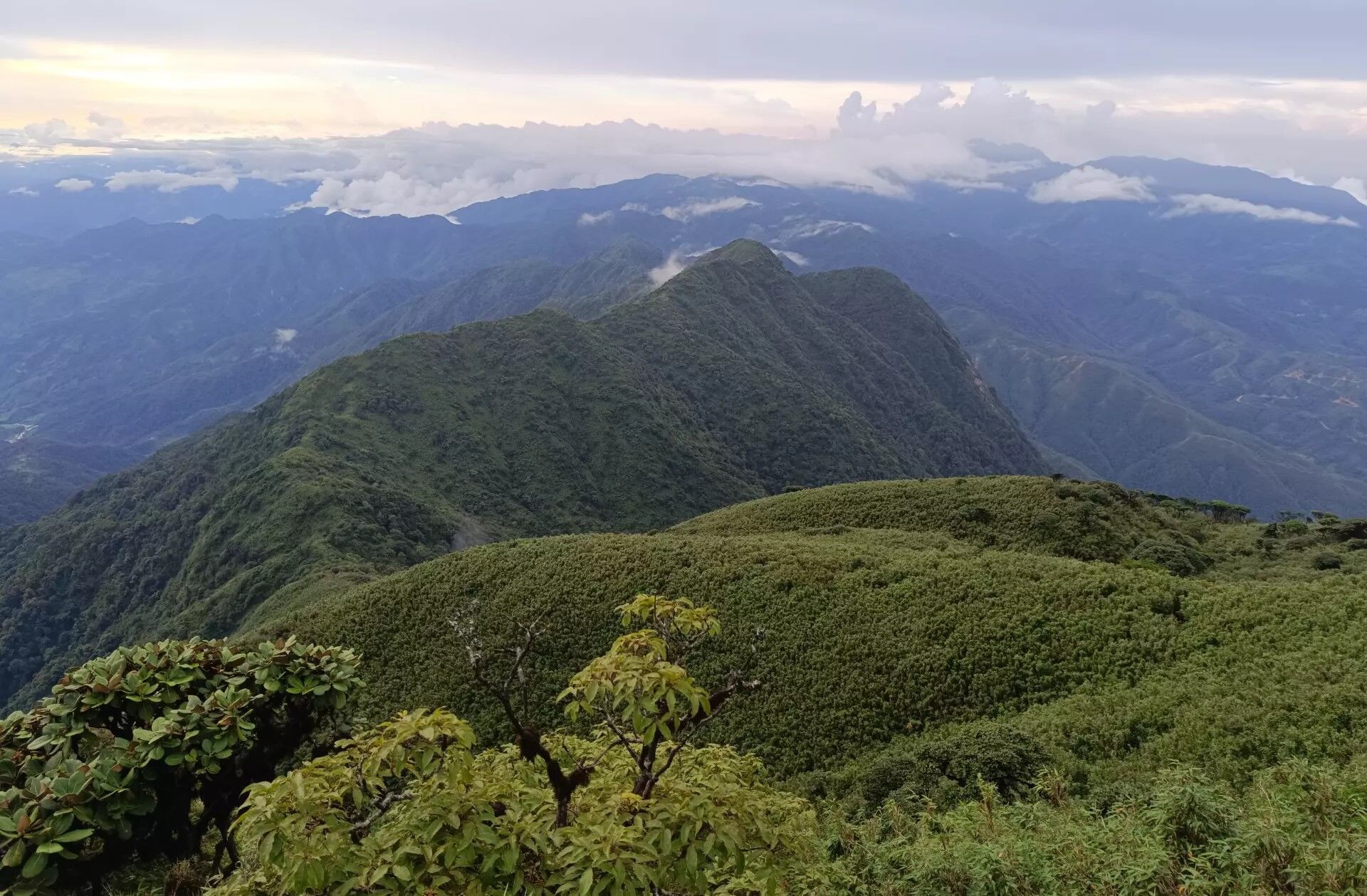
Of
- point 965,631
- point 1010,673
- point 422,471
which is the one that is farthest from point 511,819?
point 422,471

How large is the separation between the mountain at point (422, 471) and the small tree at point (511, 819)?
63.8 m

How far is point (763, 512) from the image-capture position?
53.6 m

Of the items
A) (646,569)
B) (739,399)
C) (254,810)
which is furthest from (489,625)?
(739,399)

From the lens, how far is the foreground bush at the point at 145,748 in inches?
296

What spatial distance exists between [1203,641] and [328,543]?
8264 centimetres

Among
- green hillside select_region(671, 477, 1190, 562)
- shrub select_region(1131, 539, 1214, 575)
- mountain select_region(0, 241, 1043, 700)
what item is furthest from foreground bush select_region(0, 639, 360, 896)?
→ mountain select_region(0, 241, 1043, 700)

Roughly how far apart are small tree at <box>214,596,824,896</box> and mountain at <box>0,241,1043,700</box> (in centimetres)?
6381

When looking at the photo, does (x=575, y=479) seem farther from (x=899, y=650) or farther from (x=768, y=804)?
(x=768, y=804)

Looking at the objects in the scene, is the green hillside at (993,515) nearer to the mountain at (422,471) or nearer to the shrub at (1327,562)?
the shrub at (1327,562)

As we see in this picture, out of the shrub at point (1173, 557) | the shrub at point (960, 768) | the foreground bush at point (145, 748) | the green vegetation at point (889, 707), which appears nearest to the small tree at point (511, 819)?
the green vegetation at point (889, 707)

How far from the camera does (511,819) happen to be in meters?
5.49

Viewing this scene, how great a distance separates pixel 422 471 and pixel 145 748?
118 m

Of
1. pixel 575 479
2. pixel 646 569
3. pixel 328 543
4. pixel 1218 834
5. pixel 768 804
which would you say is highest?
pixel 768 804

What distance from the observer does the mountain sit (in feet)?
301
